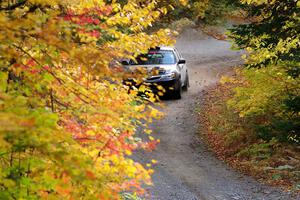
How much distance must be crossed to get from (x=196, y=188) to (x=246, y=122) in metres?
4.80

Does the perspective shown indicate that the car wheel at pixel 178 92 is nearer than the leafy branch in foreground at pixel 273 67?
No

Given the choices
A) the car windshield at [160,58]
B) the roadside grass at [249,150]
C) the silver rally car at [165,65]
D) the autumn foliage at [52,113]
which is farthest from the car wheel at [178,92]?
the autumn foliage at [52,113]

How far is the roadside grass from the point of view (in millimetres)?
10781

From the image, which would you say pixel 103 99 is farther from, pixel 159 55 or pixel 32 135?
pixel 159 55

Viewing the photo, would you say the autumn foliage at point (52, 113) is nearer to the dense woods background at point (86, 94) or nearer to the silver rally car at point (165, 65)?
the dense woods background at point (86, 94)

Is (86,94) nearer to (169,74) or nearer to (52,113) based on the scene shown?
(52,113)

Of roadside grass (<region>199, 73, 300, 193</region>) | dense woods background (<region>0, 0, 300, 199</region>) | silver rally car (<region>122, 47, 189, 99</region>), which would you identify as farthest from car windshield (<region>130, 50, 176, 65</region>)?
dense woods background (<region>0, 0, 300, 199</region>)

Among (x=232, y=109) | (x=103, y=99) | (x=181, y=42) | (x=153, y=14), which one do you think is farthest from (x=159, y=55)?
(x=181, y=42)

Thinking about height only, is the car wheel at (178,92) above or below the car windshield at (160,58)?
below

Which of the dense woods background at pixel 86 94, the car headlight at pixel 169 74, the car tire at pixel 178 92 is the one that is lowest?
the car tire at pixel 178 92

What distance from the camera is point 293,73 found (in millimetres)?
10633

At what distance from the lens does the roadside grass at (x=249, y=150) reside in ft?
35.4

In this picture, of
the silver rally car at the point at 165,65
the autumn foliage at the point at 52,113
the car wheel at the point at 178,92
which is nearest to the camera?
the autumn foliage at the point at 52,113

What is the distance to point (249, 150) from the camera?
1242 cm
